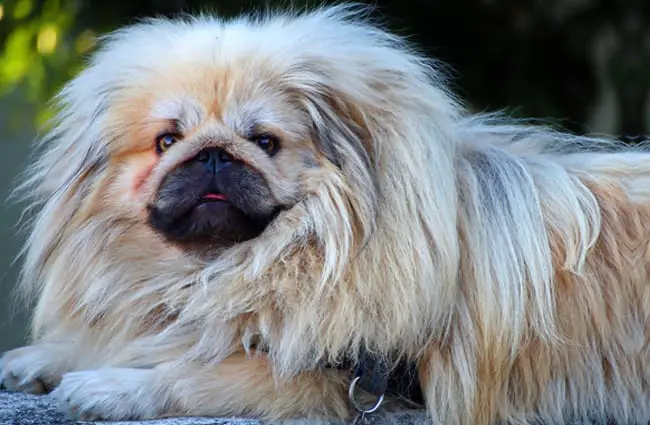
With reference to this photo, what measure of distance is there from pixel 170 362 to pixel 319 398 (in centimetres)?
36

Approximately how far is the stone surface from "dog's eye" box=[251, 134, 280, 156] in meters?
0.63

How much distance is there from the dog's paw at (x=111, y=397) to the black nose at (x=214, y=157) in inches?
19.7

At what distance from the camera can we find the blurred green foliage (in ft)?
14.6

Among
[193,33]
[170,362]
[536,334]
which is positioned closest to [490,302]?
[536,334]

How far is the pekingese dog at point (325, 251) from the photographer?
254 centimetres

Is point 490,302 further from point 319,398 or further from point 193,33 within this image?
point 193,33

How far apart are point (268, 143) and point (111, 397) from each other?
0.69 metres

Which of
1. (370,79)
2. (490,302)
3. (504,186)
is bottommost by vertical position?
(490,302)

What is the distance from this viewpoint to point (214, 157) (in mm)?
2574

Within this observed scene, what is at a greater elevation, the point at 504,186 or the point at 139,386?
the point at 504,186

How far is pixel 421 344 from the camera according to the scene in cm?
257

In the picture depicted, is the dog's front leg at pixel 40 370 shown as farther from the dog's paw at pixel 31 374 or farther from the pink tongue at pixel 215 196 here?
the pink tongue at pixel 215 196

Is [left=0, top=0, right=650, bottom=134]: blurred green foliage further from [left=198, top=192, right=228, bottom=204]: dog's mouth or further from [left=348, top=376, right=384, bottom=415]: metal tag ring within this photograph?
[left=348, top=376, right=384, bottom=415]: metal tag ring

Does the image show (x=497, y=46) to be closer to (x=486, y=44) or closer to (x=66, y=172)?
(x=486, y=44)
